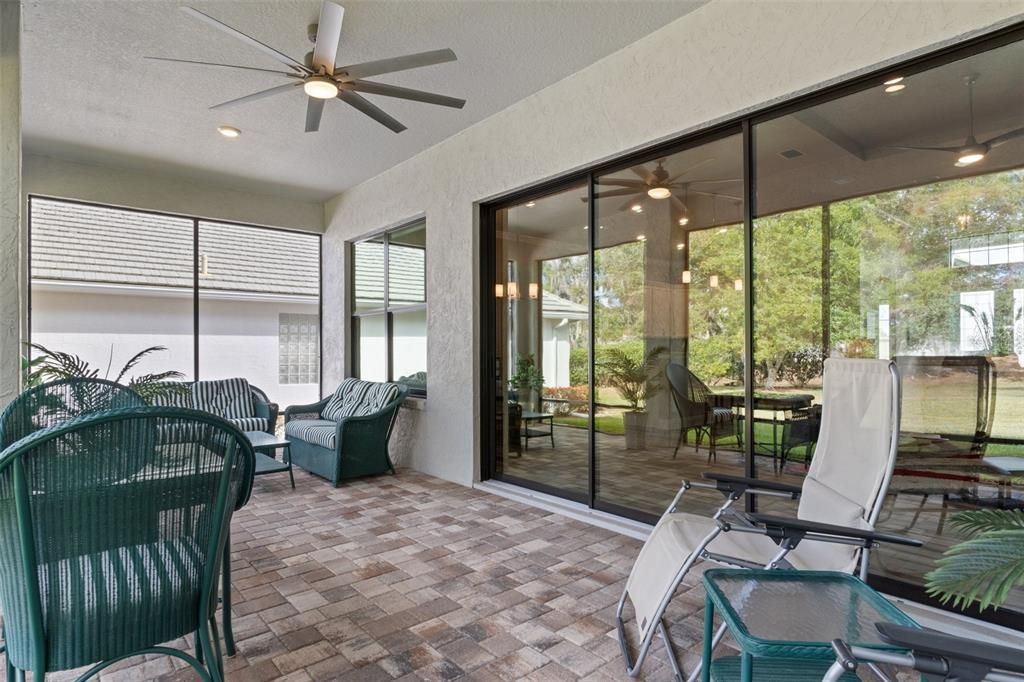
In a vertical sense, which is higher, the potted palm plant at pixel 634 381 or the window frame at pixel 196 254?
the window frame at pixel 196 254

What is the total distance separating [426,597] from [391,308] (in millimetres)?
4098

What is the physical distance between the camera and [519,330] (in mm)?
4656

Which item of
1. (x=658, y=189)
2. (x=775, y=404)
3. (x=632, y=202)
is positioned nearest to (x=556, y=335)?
(x=632, y=202)

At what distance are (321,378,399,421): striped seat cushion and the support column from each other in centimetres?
288

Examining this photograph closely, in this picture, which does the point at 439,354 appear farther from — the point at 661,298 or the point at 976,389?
the point at 976,389

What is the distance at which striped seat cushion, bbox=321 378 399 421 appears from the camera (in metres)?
5.30

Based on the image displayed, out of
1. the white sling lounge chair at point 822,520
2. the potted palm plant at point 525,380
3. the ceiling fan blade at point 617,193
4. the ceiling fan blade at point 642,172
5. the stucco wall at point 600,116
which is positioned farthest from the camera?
the potted palm plant at point 525,380

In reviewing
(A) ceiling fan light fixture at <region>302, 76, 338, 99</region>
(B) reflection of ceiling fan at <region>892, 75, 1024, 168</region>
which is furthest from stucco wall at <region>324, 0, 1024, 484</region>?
(A) ceiling fan light fixture at <region>302, 76, 338, 99</region>

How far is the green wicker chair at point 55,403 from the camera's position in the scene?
214cm

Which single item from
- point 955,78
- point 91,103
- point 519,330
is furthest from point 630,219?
point 91,103

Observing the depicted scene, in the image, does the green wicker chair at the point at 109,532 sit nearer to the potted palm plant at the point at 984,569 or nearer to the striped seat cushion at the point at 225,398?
the potted palm plant at the point at 984,569

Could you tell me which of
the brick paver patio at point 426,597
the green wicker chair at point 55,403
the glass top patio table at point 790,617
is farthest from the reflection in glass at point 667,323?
the green wicker chair at point 55,403

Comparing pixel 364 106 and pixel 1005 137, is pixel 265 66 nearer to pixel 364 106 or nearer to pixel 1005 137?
pixel 364 106

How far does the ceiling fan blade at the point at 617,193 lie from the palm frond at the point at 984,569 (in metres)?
3.03
